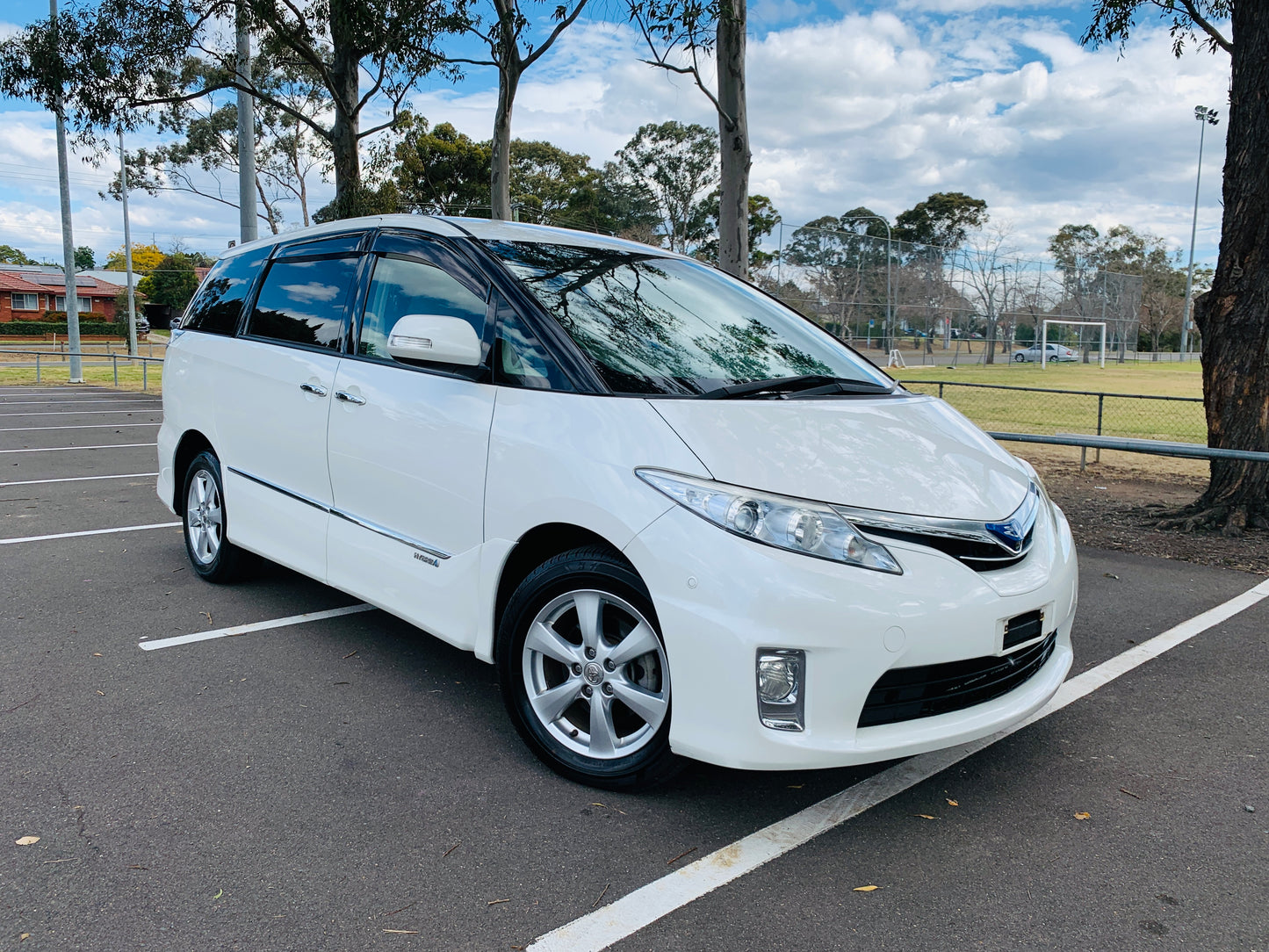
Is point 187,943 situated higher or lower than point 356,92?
lower

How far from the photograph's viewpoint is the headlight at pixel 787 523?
259 cm

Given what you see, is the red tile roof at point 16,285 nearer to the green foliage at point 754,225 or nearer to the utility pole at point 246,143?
the green foliage at point 754,225

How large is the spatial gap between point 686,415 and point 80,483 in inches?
314

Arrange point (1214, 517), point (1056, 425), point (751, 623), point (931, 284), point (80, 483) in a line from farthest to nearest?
point (931, 284)
point (1056, 425)
point (80, 483)
point (1214, 517)
point (751, 623)

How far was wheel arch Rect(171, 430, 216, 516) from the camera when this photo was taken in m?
5.27

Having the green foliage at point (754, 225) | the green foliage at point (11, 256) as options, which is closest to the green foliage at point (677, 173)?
the green foliage at point (754, 225)

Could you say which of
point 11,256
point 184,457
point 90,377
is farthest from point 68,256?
point 11,256

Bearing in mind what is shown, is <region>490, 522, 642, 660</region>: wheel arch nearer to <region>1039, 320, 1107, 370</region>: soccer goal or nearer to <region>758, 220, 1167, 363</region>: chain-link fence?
<region>758, 220, 1167, 363</region>: chain-link fence

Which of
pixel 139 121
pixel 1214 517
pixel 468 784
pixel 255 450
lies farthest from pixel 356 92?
pixel 468 784

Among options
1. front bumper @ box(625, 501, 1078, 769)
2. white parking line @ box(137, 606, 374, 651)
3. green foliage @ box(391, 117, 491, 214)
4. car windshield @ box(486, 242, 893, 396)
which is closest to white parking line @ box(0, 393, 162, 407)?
white parking line @ box(137, 606, 374, 651)

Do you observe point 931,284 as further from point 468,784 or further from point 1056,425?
point 468,784

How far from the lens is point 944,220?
2689 inches

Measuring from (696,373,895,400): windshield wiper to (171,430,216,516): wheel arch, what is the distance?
336cm

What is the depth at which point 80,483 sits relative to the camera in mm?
8750
